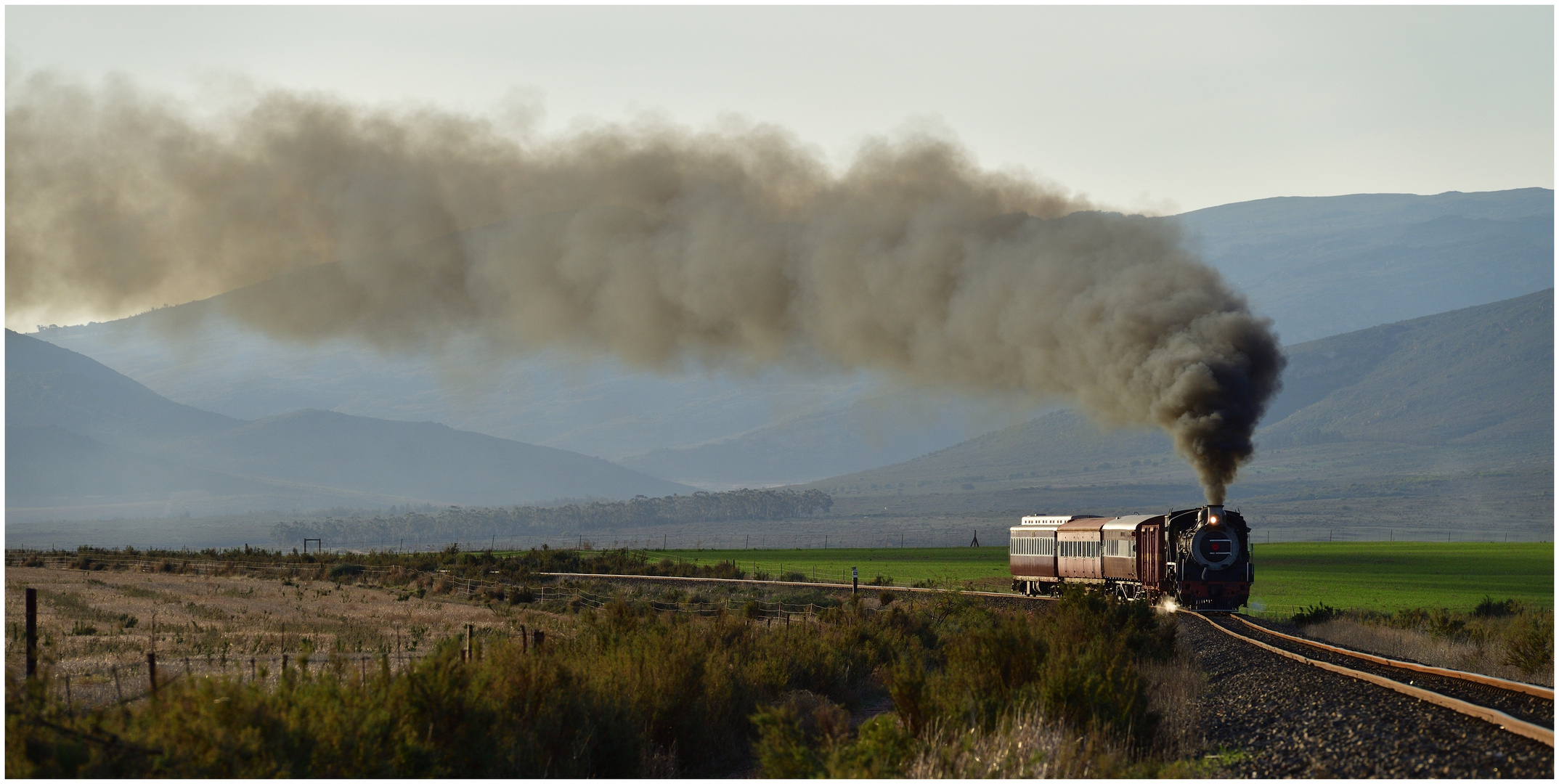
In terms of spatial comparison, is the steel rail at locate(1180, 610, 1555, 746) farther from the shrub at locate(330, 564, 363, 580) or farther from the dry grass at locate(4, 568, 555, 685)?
the shrub at locate(330, 564, 363, 580)

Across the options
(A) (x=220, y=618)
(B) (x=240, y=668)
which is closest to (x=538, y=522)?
(A) (x=220, y=618)

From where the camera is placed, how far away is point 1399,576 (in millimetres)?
58406

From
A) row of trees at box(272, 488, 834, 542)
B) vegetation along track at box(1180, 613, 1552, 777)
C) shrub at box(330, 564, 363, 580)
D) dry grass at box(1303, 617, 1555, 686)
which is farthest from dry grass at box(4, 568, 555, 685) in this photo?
row of trees at box(272, 488, 834, 542)

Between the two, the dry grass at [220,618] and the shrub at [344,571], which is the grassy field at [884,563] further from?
the dry grass at [220,618]

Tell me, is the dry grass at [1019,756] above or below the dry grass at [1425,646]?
above

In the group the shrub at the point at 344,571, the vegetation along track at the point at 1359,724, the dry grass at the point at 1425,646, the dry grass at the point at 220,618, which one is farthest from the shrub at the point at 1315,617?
the shrub at the point at 344,571

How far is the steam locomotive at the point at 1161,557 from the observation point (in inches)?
1004

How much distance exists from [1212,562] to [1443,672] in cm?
1183

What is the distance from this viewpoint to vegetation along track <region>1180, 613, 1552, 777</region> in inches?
364

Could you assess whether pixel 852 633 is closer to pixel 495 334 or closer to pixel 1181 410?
pixel 1181 410

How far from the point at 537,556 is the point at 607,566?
186 inches

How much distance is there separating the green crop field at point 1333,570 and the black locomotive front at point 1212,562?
8.11 metres

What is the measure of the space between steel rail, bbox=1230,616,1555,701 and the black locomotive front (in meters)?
3.95

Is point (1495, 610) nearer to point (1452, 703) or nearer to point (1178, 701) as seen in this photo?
point (1178, 701)
